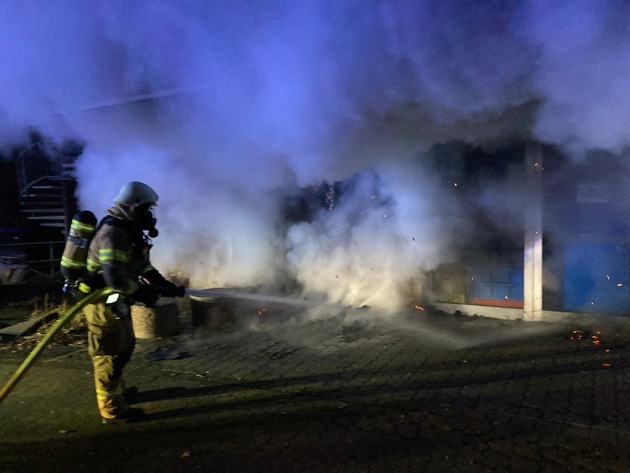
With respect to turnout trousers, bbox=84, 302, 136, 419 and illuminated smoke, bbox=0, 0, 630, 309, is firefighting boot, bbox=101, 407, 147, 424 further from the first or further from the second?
illuminated smoke, bbox=0, 0, 630, 309

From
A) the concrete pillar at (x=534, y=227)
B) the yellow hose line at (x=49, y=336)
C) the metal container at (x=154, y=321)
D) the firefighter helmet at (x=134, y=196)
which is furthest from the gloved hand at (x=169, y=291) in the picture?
the concrete pillar at (x=534, y=227)

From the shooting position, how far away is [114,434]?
12.9 feet

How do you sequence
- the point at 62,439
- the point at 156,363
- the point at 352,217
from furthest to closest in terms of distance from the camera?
the point at 352,217 < the point at 156,363 < the point at 62,439

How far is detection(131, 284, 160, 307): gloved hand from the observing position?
415 cm

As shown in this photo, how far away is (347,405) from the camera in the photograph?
4.29 meters

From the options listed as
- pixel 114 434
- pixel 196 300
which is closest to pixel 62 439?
pixel 114 434

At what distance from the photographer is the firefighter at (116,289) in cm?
406

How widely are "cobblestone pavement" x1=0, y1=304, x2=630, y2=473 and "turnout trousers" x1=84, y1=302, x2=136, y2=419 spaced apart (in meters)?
0.21

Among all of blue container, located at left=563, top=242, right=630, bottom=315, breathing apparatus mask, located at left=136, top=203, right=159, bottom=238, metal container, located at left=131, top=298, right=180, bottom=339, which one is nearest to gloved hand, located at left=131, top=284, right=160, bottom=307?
breathing apparatus mask, located at left=136, top=203, right=159, bottom=238

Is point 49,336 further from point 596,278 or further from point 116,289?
point 596,278

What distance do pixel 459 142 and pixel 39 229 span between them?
13148mm

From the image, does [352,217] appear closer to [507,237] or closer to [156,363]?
[507,237]

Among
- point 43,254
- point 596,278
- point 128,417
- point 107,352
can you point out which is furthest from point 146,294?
point 43,254

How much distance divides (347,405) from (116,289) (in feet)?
7.54
